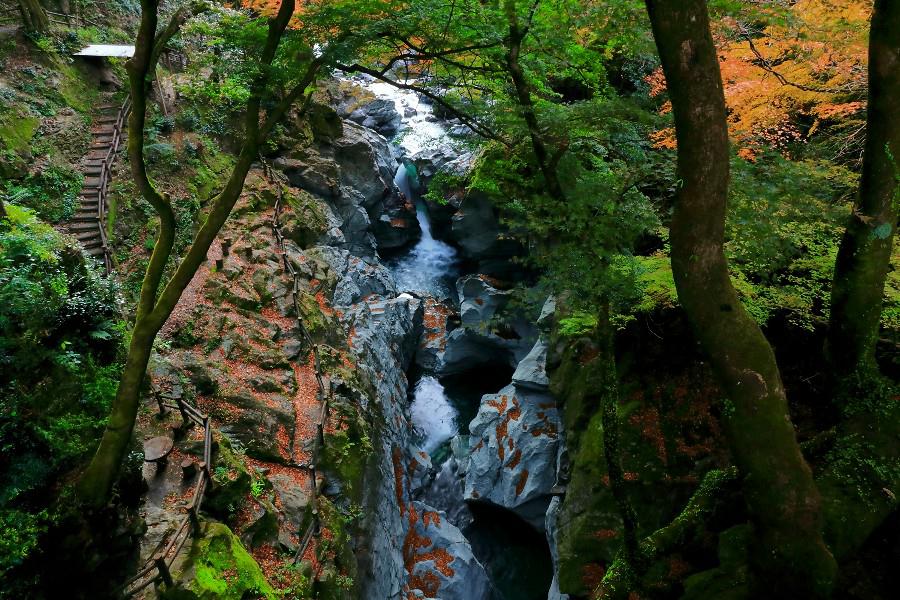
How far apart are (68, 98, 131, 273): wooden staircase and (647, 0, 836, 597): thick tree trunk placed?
12722 millimetres

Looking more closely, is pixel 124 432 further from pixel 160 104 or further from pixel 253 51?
pixel 160 104

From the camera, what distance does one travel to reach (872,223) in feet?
16.5

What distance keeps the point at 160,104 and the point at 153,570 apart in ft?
59.0

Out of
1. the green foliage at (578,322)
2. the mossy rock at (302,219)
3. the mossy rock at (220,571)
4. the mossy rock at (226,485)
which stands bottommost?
the mossy rock at (220,571)

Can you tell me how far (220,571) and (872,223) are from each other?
923cm

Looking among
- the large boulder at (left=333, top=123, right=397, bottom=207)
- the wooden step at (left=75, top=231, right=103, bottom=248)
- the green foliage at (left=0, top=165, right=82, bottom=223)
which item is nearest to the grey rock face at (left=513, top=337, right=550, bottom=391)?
the wooden step at (left=75, top=231, right=103, bottom=248)

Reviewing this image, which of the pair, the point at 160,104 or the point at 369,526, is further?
the point at 160,104

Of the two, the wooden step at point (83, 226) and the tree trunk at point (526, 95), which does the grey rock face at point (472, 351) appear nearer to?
the tree trunk at point (526, 95)

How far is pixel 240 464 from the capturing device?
8.46m

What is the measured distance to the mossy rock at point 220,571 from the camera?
19.5 feet

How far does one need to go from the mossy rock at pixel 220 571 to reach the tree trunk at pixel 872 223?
8.40 m

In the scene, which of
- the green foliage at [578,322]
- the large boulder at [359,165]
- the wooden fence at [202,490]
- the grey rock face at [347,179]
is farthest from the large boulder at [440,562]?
the large boulder at [359,165]

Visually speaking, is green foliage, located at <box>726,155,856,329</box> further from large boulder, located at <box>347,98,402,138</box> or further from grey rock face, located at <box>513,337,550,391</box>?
large boulder, located at <box>347,98,402,138</box>

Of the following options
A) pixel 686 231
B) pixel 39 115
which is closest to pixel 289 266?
pixel 39 115
